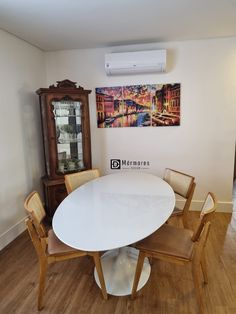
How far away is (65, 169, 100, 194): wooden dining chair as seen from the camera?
2392 mm

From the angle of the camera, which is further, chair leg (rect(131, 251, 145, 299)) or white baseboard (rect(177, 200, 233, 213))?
white baseboard (rect(177, 200, 233, 213))

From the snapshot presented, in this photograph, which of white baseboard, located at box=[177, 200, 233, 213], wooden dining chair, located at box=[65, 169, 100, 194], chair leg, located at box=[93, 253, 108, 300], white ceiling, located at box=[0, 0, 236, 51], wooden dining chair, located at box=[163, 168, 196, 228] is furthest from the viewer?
white baseboard, located at box=[177, 200, 233, 213]

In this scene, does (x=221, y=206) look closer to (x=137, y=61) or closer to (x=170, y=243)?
(x=170, y=243)

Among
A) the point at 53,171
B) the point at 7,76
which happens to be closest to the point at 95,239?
the point at 53,171

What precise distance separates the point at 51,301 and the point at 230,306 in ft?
4.48

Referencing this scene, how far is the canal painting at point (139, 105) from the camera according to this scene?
3143 millimetres

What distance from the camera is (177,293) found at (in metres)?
1.81

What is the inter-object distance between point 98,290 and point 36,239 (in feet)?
2.37

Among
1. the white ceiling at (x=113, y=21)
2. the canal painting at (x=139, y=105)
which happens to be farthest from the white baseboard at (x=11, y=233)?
the white ceiling at (x=113, y=21)

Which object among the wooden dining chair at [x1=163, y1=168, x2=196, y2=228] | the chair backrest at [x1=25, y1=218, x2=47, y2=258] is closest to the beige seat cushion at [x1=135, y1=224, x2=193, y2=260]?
the wooden dining chair at [x1=163, y1=168, x2=196, y2=228]

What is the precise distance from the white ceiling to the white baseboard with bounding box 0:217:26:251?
2.24 metres

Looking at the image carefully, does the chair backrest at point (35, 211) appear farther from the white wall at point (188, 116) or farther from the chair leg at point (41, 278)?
the white wall at point (188, 116)

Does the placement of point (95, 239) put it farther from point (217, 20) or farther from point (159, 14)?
point (217, 20)

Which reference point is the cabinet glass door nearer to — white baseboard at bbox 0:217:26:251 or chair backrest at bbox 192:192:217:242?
white baseboard at bbox 0:217:26:251
